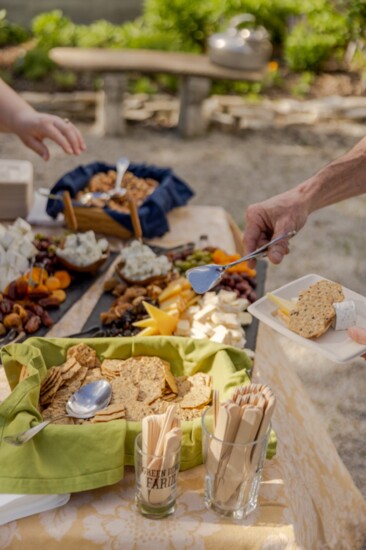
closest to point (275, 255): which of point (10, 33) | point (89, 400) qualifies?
point (89, 400)

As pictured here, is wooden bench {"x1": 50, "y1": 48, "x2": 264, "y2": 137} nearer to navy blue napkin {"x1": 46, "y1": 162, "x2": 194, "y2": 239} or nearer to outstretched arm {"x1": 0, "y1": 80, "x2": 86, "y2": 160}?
navy blue napkin {"x1": 46, "y1": 162, "x2": 194, "y2": 239}

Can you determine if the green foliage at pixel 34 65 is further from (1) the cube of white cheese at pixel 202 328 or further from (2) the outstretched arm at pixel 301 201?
(1) the cube of white cheese at pixel 202 328

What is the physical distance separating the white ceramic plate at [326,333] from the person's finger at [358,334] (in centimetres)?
1

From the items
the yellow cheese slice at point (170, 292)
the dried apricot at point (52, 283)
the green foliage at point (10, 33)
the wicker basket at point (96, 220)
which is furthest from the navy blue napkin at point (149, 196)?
the green foliage at point (10, 33)

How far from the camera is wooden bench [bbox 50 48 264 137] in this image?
623cm

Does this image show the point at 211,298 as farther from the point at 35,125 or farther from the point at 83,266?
the point at 35,125

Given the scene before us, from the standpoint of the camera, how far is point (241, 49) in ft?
20.3

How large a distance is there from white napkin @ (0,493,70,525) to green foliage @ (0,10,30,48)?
764 centimetres

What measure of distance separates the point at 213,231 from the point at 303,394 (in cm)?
98

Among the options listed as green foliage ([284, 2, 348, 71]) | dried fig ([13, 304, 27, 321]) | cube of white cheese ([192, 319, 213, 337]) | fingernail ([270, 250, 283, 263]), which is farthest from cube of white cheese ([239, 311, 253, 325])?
green foliage ([284, 2, 348, 71])

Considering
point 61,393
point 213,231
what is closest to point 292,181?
point 213,231

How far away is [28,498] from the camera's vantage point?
1.39 meters

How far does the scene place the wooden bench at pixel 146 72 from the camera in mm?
6227

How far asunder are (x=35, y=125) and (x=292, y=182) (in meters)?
3.52
